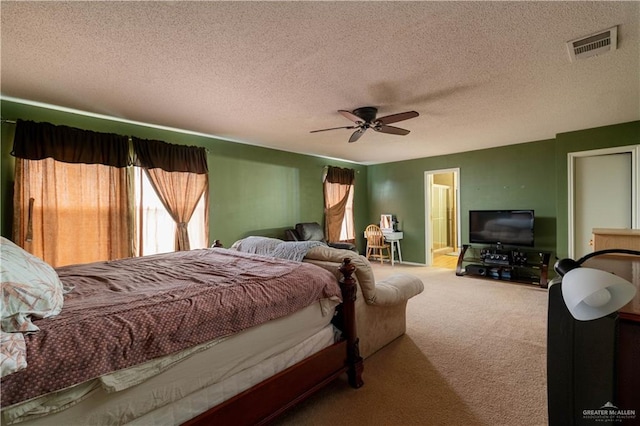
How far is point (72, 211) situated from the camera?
10.4 feet

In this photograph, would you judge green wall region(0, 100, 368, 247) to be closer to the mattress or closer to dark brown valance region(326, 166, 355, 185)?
dark brown valance region(326, 166, 355, 185)

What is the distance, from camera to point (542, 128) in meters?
4.06

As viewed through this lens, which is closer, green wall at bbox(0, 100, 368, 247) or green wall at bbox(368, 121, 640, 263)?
green wall at bbox(0, 100, 368, 247)

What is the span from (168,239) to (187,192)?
69cm

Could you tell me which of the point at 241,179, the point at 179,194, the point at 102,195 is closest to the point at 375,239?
the point at 241,179

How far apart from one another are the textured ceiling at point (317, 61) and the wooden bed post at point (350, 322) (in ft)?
5.09

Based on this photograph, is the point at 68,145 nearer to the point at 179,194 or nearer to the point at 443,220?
the point at 179,194

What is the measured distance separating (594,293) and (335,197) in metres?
5.66

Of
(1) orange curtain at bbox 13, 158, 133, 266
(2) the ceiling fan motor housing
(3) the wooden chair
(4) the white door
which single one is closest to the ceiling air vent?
(2) the ceiling fan motor housing

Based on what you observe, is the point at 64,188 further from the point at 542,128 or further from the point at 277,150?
the point at 542,128

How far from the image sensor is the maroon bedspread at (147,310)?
1007 mm

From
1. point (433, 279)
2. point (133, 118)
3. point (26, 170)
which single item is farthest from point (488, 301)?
point (26, 170)

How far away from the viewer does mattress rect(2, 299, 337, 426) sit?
102 cm

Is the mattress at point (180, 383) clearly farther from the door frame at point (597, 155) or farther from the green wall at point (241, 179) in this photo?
the door frame at point (597, 155)
